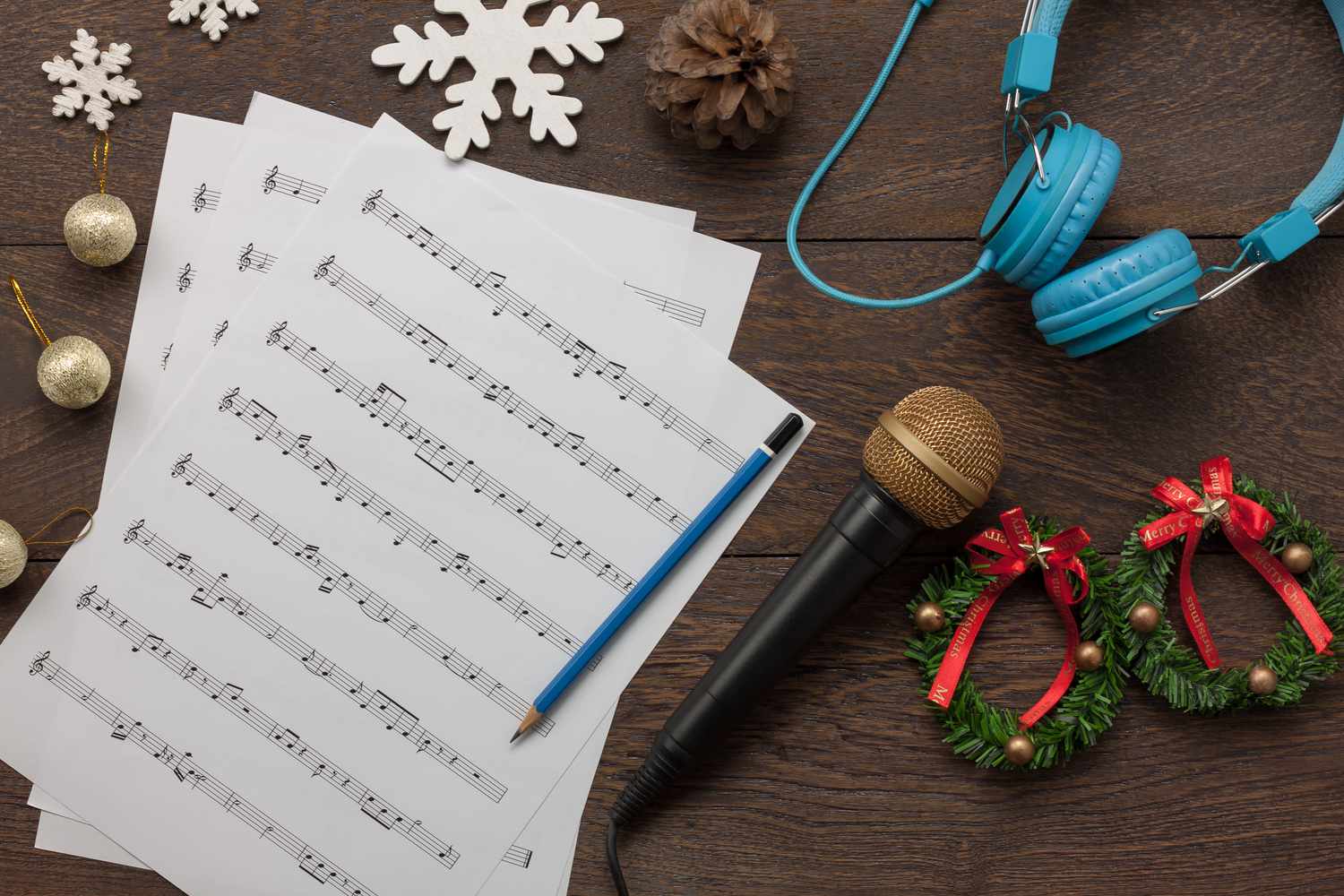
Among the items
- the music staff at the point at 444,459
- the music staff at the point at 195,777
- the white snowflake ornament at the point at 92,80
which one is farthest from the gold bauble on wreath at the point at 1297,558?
the white snowflake ornament at the point at 92,80

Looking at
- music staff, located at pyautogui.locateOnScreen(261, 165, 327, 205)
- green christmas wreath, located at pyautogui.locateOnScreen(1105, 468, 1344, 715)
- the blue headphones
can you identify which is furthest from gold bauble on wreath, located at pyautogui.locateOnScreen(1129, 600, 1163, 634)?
music staff, located at pyautogui.locateOnScreen(261, 165, 327, 205)

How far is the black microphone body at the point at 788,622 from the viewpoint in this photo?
745 mm

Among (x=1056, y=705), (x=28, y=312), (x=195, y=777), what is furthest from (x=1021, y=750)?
(x=28, y=312)

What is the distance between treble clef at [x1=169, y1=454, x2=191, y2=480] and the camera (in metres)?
0.84

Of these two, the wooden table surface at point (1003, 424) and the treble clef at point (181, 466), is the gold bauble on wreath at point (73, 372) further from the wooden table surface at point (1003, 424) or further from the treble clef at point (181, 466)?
the wooden table surface at point (1003, 424)

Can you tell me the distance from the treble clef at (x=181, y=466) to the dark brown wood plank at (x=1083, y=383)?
52cm

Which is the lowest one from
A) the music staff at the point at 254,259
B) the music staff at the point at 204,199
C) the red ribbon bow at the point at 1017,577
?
the red ribbon bow at the point at 1017,577

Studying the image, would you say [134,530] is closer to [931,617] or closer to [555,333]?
[555,333]

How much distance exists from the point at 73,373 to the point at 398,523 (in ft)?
1.01

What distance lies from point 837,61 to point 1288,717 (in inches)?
29.1

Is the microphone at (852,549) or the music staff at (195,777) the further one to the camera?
the music staff at (195,777)

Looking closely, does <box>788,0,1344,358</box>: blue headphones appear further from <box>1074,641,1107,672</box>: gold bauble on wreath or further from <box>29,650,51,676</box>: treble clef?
<box>29,650,51,676</box>: treble clef

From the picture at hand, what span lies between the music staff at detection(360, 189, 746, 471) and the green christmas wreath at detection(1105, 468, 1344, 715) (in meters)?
0.37

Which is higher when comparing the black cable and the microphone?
the microphone
